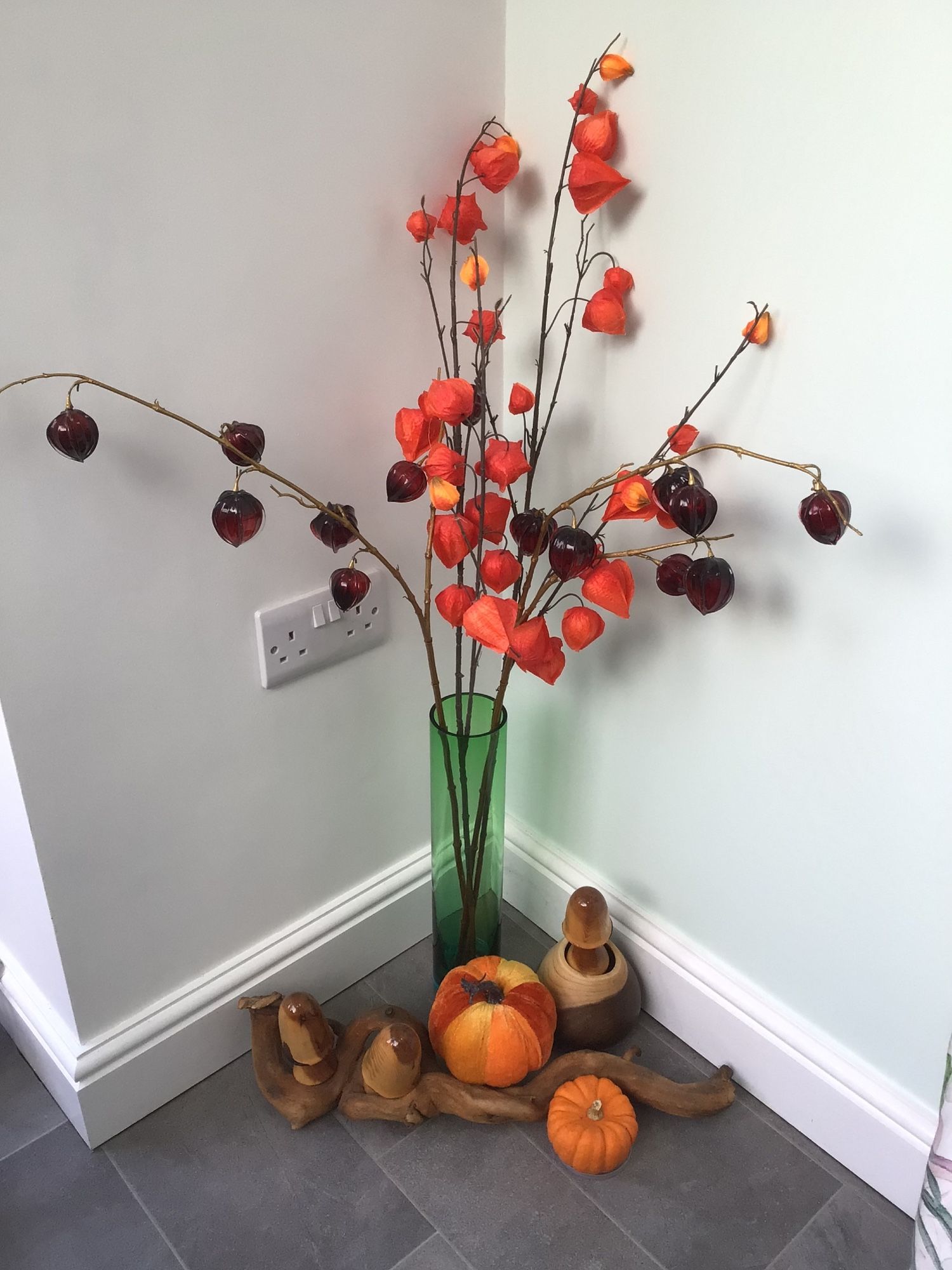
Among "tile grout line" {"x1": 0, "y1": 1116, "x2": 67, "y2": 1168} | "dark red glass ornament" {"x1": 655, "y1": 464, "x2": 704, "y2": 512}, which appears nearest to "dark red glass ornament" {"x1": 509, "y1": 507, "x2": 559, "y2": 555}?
"dark red glass ornament" {"x1": 655, "y1": 464, "x2": 704, "y2": 512}

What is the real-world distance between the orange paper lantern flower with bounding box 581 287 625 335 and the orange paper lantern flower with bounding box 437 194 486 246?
14 cm

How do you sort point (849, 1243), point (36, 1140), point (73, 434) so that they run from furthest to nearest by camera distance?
point (36, 1140)
point (849, 1243)
point (73, 434)

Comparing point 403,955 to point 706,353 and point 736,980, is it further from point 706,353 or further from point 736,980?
point 706,353

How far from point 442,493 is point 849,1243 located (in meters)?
0.82

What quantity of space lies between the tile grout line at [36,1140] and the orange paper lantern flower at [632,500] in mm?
878

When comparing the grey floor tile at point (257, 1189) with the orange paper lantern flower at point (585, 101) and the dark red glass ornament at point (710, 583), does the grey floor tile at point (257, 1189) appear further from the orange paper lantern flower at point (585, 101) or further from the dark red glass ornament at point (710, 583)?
the orange paper lantern flower at point (585, 101)

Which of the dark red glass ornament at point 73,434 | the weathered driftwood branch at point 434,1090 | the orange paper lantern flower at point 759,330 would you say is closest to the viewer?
the dark red glass ornament at point 73,434

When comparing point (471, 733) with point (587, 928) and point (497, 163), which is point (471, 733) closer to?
point (587, 928)

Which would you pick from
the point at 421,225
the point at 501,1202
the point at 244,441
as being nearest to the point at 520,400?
the point at 421,225

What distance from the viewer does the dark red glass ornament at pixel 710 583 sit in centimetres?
79

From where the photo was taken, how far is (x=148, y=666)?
3.02 feet

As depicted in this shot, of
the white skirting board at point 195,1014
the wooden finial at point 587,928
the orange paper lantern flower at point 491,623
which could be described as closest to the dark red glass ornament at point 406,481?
the orange paper lantern flower at point 491,623

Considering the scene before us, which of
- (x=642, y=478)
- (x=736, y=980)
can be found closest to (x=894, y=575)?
(x=642, y=478)

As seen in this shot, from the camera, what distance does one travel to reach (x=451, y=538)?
910 millimetres
